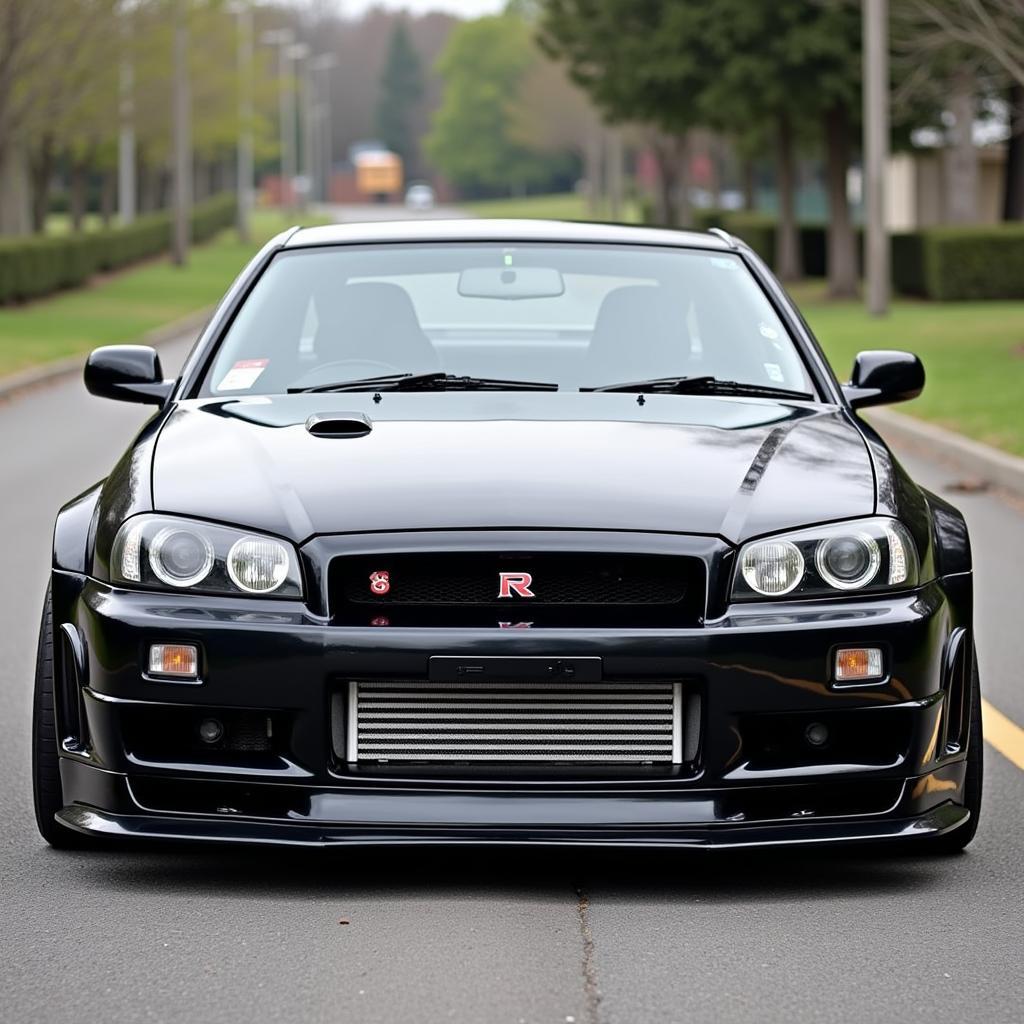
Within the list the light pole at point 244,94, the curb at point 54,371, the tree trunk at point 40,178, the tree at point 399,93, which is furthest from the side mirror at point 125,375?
the tree at point 399,93

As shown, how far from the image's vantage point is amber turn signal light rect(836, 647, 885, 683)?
14.8 ft

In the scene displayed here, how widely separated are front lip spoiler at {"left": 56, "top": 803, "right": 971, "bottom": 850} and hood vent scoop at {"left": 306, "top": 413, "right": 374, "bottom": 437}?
1.03 metres

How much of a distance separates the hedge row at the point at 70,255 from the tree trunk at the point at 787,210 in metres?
13.6

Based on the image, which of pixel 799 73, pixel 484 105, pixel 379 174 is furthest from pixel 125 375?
pixel 379 174

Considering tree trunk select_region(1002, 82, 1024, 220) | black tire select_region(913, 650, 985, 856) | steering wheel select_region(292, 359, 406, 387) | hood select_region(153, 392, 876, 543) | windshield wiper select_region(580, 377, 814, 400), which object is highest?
tree trunk select_region(1002, 82, 1024, 220)

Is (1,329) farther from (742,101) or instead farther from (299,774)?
(299,774)

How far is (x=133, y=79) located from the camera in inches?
1999

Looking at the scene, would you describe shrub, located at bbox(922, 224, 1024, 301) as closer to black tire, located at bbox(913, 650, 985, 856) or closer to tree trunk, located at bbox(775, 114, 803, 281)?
tree trunk, located at bbox(775, 114, 803, 281)

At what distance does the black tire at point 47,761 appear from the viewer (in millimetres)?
4918

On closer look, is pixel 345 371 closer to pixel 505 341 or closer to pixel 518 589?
pixel 505 341

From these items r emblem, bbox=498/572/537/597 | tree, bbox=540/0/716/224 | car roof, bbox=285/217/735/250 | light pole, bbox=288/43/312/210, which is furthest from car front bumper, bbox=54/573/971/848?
light pole, bbox=288/43/312/210

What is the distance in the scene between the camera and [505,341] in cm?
653

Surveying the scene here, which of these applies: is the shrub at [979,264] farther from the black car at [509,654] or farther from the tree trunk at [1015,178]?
the black car at [509,654]

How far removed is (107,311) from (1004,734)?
30.0 meters
